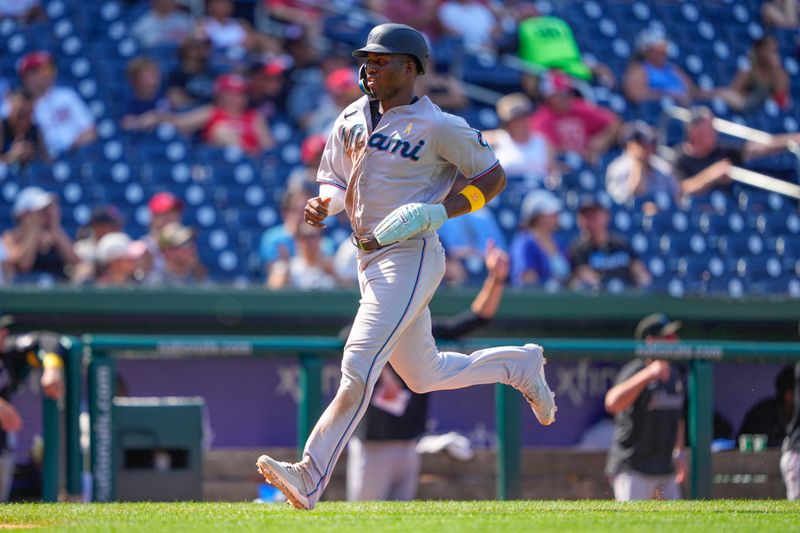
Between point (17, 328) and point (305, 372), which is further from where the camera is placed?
point (17, 328)

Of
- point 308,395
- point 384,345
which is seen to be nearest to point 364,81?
point 384,345

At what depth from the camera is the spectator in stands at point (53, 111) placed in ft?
31.8

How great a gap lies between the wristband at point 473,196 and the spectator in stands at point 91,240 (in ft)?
13.1

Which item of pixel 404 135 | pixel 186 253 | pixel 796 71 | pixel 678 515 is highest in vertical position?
pixel 404 135

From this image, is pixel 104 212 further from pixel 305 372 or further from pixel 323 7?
pixel 323 7

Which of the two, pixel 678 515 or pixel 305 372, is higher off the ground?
pixel 678 515

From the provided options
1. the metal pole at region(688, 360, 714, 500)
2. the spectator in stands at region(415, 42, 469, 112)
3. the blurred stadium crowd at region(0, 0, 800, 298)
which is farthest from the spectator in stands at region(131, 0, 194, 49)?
the metal pole at region(688, 360, 714, 500)

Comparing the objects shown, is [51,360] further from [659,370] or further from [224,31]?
[224,31]

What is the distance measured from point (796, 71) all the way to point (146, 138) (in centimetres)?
638

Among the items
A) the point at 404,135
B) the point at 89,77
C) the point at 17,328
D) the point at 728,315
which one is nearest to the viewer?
the point at 404,135

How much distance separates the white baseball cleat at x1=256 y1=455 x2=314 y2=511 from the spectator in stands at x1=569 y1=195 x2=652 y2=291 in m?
4.49

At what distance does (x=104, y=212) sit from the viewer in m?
8.40

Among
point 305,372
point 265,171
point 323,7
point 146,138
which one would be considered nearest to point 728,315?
point 305,372

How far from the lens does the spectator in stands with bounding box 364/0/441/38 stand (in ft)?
37.1
